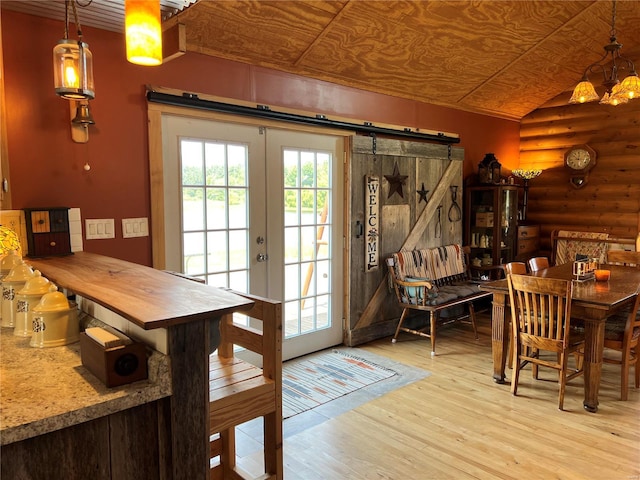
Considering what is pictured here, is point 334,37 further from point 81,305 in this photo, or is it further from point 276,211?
point 81,305

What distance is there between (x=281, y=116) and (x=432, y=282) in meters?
2.34

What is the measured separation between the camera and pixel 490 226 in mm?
5891

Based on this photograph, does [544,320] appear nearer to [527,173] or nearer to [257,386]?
[257,386]

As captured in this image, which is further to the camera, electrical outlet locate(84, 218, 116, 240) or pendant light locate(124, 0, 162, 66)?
electrical outlet locate(84, 218, 116, 240)

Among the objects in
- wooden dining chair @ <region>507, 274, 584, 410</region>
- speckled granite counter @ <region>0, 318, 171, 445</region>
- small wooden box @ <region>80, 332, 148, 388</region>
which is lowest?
wooden dining chair @ <region>507, 274, 584, 410</region>

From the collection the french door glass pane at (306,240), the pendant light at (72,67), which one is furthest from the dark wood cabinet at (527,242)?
the pendant light at (72,67)

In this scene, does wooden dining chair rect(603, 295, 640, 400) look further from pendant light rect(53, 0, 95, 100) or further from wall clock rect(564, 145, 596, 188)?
pendant light rect(53, 0, 95, 100)

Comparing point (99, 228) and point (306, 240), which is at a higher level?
point (99, 228)

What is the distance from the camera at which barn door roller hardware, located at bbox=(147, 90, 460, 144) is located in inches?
127

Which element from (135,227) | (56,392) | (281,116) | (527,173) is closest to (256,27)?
(281,116)

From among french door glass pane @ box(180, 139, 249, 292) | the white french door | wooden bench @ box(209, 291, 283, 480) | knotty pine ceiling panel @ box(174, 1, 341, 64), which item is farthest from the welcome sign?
wooden bench @ box(209, 291, 283, 480)

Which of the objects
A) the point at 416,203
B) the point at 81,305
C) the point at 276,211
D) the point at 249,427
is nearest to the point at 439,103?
the point at 416,203

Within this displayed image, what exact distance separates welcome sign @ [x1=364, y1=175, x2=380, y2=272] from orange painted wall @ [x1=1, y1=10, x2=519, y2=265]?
4.07 feet

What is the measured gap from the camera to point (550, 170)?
6.48 m
